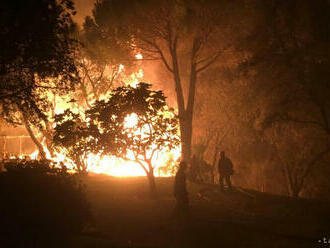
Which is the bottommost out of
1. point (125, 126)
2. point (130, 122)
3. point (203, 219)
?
point (203, 219)

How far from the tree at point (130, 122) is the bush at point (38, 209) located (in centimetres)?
400

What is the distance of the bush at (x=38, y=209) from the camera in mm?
7031

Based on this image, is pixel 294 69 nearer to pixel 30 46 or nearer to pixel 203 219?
pixel 203 219

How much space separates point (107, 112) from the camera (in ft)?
42.1

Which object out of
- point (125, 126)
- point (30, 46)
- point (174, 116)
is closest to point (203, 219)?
point (174, 116)

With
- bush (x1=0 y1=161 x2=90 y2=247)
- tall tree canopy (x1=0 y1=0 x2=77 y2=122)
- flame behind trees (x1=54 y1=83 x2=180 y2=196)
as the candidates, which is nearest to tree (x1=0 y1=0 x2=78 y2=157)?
tall tree canopy (x1=0 y1=0 x2=77 y2=122)

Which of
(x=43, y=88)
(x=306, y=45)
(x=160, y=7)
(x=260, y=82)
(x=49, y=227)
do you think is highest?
(x=160, y=7)

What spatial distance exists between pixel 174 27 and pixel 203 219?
40.2ft

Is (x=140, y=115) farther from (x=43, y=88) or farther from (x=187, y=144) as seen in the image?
(x=187, y=144)

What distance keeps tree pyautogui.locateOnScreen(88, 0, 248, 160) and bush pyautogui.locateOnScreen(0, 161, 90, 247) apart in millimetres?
10305

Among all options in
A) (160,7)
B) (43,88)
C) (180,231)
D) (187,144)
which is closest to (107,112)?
(43,88)

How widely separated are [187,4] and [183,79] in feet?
34.8

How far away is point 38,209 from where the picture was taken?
7582 millimetres

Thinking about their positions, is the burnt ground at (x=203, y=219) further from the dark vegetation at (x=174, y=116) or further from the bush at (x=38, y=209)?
the bush at (x=38, y=209)
